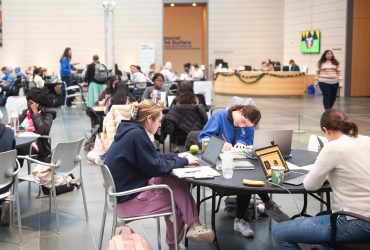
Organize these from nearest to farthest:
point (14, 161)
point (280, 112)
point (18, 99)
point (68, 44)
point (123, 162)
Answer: point (123, 162), point (14, 161), point (18, 99), point (280, 112), point (68, 44)

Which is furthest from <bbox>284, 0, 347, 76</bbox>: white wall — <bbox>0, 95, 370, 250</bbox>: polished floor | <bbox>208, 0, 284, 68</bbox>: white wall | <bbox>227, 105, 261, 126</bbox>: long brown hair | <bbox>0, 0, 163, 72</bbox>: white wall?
<bbox>227, 105, 261, 126</bbox>: long brown hair

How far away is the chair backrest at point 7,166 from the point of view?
13.9 ft

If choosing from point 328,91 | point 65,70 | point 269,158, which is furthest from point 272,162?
point 65,70

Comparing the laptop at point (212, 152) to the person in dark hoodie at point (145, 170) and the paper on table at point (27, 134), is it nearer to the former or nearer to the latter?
the person in dark hoodie at point (145, 170)

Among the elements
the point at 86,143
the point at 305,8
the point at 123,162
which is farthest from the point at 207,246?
the point at 305,8

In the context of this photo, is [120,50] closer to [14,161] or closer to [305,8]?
[305,8]

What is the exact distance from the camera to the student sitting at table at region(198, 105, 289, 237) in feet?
15.2

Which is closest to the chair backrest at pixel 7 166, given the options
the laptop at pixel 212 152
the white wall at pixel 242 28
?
the laptop at pixel 212 152

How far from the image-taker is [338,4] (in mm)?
19062

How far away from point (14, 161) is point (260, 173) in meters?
1.91

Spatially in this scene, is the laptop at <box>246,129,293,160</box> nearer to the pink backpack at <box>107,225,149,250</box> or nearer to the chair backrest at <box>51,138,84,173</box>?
the pink backpack at <box>107,225,149,250</box>

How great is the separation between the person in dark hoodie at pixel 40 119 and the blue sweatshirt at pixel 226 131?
204cm

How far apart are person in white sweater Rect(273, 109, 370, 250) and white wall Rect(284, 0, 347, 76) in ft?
53.8

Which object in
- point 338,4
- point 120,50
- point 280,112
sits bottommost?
point 280,112
